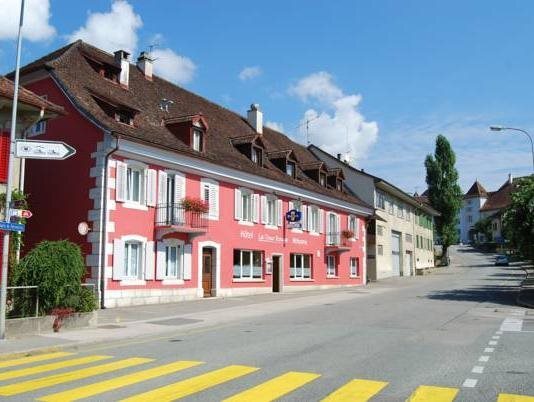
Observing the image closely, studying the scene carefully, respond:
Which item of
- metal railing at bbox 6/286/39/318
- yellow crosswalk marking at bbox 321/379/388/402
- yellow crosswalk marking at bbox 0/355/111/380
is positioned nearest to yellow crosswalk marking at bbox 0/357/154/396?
yellow crosswalk marking at bbox 0/355/111/380

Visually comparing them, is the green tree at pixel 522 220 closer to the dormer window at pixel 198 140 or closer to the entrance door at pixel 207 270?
the entrance door at pixel 207 270

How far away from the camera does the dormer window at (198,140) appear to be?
88.6 feet

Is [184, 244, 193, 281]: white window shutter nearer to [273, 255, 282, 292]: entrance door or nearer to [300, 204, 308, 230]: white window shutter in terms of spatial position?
[273, 255, 282, 292]: entrance door

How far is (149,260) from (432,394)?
1748 centimetres

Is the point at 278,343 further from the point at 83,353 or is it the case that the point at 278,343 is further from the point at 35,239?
the point at 35,239

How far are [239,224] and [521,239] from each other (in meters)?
13.1

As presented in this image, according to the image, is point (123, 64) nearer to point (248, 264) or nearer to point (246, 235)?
point (246, 235)

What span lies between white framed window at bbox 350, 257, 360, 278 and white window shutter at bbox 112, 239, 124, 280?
2471cm

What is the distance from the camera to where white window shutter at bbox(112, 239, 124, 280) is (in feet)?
72.7


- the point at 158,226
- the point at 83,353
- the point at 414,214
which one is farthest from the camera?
the point at 414,214

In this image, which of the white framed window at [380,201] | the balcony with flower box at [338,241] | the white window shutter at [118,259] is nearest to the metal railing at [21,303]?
the white window shutter at [118,259]

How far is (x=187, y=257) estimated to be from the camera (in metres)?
26.0

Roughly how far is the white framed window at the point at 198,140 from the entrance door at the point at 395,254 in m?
32.6

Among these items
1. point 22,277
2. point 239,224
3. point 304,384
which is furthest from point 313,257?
point 304,384
